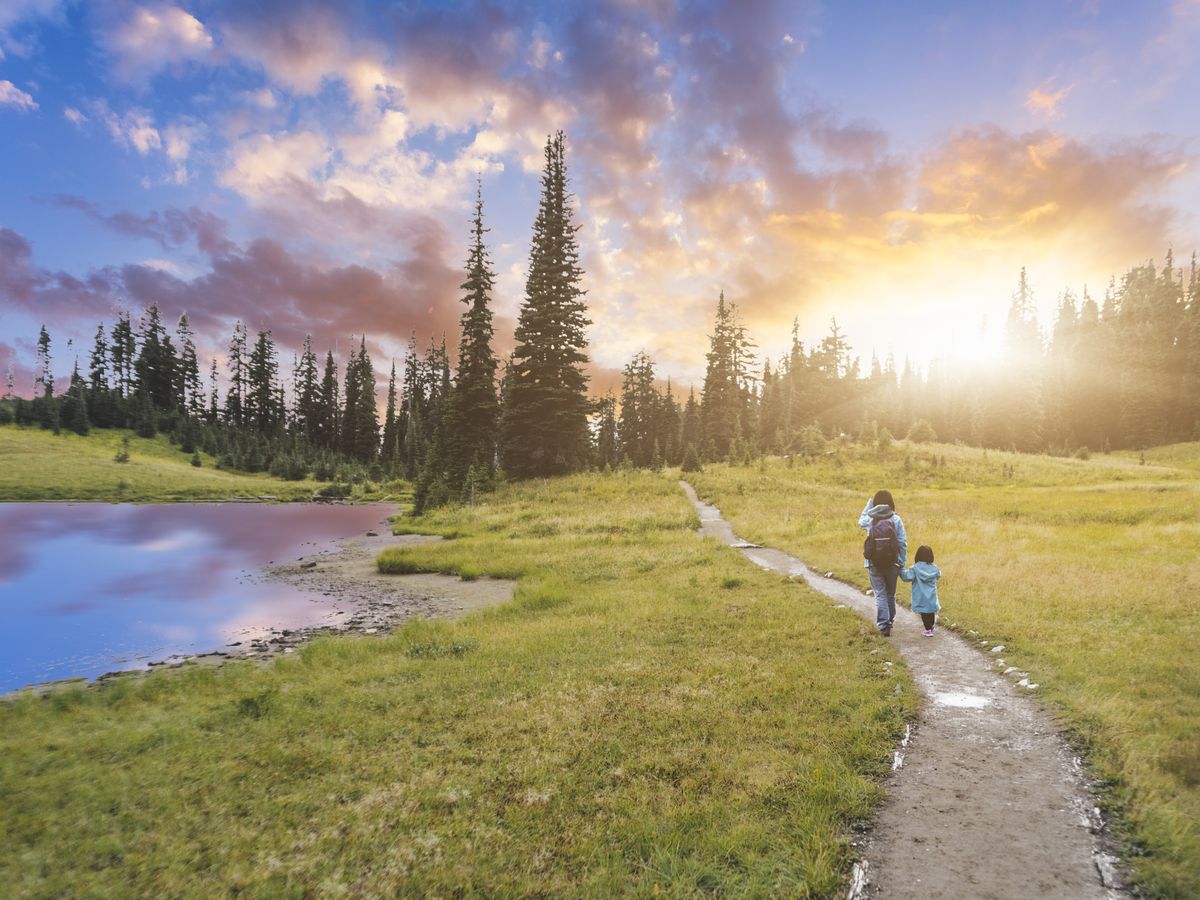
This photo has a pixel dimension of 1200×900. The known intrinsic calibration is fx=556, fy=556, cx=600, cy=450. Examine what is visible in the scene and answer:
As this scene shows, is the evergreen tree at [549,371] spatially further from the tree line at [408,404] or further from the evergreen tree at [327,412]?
the evergreen tree at [327,412]

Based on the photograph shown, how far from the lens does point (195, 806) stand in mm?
6129

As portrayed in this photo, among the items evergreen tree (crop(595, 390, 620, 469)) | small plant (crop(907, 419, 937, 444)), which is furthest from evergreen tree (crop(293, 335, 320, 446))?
small plant (crop(907, 419, 937, 444))

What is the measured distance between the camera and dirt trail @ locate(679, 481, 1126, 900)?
463 cm

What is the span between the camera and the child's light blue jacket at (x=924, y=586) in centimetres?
1184

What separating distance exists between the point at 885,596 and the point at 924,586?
36.8 inches

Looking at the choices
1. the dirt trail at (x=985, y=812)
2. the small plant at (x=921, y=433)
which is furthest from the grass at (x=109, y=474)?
the small plant at (x=921, y=433)

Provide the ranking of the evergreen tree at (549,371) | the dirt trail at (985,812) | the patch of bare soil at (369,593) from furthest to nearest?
the evergreen tree at (549,371) < the patch of bare soil at (369,593) < the dirt trail at (985,812)

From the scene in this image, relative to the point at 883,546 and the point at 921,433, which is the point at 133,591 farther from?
the point at 921,433

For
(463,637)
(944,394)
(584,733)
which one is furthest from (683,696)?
(944,394)

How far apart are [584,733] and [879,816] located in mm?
3660

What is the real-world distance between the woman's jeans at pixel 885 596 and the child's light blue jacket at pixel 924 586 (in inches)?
15.9

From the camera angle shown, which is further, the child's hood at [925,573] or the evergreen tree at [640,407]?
the evergreen tree at [640,407]

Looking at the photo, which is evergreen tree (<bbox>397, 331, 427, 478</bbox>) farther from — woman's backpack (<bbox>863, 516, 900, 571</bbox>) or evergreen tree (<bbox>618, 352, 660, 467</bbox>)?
woman's backpack (<bbox>863, 516, 900, 571</bbox>)

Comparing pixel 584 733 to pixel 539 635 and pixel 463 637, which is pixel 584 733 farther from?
pixel 463 637
